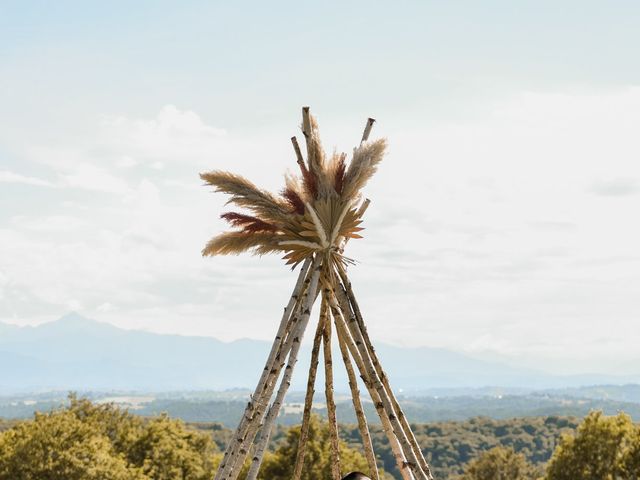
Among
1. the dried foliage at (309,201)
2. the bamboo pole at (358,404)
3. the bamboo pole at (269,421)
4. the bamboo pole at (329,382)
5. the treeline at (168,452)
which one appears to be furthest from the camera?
the treeline at (168,452)

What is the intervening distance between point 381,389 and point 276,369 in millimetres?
1224

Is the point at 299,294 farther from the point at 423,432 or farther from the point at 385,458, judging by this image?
the point at 423,432

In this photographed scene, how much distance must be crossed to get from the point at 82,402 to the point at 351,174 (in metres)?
A: 28.8

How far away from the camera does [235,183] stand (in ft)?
28.8

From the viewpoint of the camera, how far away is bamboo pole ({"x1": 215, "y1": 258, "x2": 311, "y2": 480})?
26.5 ft

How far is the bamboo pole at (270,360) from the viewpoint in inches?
318

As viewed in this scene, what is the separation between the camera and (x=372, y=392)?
8.62 metres

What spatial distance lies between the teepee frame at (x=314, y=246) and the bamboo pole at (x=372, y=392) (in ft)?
0.04

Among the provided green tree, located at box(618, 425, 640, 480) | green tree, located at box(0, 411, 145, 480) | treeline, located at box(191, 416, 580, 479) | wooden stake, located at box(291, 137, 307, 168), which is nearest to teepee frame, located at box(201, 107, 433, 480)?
wooden stake, located at box(291, 137, 307, 168)

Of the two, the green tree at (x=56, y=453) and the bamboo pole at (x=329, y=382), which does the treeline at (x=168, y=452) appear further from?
the bamboo pole at (x=329, y=382)

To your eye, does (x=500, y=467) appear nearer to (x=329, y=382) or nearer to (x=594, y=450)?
(x=594, y=450)

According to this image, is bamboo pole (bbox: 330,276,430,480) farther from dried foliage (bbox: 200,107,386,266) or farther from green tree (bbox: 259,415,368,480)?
green tree (bbox: 259,415,368,480)

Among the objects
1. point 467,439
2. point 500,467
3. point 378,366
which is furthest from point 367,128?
point 467,439

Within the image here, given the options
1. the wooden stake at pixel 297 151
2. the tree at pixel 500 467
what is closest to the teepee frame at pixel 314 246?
the wooden stake at pixel 297 151
